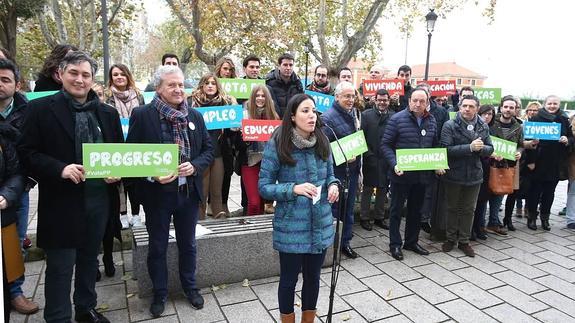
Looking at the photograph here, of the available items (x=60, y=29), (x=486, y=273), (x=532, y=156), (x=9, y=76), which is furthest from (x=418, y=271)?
(x=60, y=29)

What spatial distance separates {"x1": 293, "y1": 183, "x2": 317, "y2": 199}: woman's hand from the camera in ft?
8.85

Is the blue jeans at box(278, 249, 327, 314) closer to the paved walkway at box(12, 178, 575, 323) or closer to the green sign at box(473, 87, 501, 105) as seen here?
the paved walkway at box(12, 178, 575, 323)

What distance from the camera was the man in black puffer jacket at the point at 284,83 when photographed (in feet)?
19.0

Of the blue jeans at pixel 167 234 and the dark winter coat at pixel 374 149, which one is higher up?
the dark winter coat at pixel 374 149

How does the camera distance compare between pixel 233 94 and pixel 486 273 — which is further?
pixel 233 94

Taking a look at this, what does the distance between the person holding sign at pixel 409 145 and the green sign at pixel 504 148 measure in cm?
116

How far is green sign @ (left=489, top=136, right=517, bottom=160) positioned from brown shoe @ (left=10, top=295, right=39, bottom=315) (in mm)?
5941

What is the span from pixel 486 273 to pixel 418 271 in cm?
84

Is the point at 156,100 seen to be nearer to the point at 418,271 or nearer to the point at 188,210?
the point at 188,210

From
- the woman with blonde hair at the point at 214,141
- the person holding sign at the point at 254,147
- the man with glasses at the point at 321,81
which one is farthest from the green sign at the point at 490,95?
the woman with blonde hair at the point at 214,141

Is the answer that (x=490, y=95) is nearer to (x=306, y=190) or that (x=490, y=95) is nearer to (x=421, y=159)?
(x=421, y=159)

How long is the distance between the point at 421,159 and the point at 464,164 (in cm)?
76

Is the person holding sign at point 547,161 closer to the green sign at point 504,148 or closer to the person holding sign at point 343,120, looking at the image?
the green sign at point 504,148

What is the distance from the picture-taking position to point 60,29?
11.5 metres
